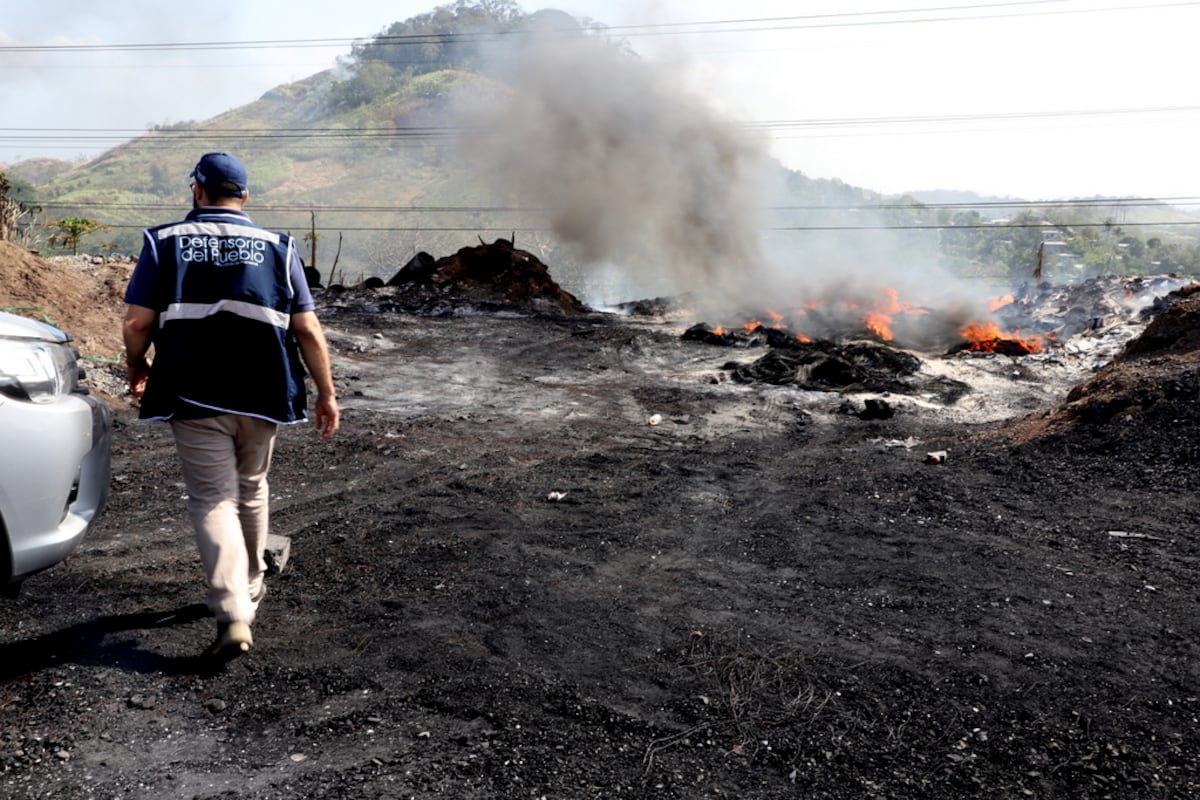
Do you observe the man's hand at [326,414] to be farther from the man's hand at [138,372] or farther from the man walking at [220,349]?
the man's hand at [138,372]

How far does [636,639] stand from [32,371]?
252 cm

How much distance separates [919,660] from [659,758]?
1347mm

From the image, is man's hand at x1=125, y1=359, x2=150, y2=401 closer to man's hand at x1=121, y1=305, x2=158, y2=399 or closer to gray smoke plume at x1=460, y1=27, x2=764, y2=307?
man's hand at x1=121, y1=305, x2=158, y2=399

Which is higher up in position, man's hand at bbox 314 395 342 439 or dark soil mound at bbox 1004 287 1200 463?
man's hand at bbox 314 395 342 439

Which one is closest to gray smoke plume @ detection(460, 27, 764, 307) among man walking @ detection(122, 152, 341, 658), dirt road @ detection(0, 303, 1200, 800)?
dirt road @ detection(0, 303, 1200, 800)

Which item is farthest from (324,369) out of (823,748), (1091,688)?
(1091,688)

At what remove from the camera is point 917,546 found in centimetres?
491

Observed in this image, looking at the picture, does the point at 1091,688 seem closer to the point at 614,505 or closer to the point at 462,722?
the point at 462,722

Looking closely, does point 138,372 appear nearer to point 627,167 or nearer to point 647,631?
point 647,631

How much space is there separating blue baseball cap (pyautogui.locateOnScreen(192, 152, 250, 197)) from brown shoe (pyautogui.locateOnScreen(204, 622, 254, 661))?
5.68ft

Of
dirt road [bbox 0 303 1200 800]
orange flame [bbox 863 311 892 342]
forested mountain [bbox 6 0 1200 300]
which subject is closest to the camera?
dirt road [bbox 0 303 1200 800]

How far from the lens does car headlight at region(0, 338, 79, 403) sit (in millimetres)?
2891

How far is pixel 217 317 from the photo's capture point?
3244 mm

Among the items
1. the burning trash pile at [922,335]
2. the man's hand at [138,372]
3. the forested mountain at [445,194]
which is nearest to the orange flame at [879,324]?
the burning trash pile at [922,335]
